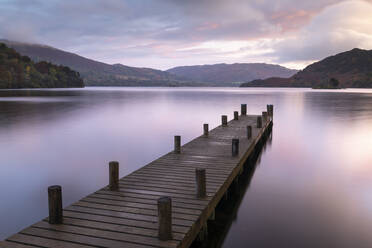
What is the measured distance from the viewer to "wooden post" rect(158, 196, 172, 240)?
538 cm

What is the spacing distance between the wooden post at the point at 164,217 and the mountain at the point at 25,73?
146 metres

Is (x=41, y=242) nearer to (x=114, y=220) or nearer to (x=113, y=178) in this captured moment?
(x=114, y=220)

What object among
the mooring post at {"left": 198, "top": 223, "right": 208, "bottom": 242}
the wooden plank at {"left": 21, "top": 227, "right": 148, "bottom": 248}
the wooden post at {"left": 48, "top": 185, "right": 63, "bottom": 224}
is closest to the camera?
the wooden plank at {"left": 21, "top": 227, "right": 148, "bottom": 248}

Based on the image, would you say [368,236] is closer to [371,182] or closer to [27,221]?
[371,182]

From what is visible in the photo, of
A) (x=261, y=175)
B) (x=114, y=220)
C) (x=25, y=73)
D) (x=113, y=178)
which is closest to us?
(x=114, y=220)

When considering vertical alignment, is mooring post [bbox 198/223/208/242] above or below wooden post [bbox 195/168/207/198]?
below

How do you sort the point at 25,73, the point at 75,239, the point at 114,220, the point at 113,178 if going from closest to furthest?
the point at 75,239
the point at 114,220
the point at 113,178
the point at 25,73

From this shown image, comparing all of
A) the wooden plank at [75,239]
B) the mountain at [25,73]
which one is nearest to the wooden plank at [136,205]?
the wooden plank at [75,239]

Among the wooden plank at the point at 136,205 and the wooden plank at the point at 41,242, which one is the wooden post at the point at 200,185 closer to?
the wooden plank at the point at 136,205

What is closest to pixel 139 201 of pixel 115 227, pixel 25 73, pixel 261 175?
pixel 115 227

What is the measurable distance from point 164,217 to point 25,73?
514ft

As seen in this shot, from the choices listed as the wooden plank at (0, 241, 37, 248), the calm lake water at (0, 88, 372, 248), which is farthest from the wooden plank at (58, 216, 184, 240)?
the calm lake water at (0, 88, 372, 248)

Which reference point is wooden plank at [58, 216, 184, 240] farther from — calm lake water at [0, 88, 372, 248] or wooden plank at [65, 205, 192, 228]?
calm lake water at [0, 88, 372, 248]

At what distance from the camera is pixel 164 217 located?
5414 millimetres
